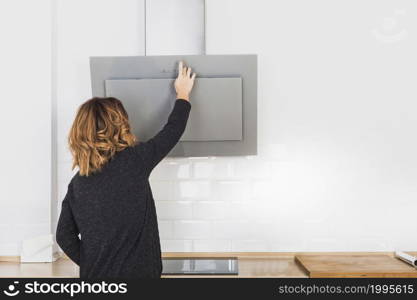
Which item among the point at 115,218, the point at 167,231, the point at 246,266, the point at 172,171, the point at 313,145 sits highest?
the point at 313,145

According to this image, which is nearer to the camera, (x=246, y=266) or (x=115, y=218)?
(x=115, y=218)

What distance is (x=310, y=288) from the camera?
1.59 m

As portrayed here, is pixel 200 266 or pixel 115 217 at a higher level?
pixel 115 217

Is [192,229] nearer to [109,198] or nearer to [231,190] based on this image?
[231,190]

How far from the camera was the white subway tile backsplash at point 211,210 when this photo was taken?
6.62 ft

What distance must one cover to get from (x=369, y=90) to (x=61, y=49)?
4.29 ft

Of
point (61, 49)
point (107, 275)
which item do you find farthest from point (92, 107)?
point (61, 49)

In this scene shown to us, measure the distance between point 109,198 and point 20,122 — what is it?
31.1 inches

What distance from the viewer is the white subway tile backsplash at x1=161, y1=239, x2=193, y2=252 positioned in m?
2.02

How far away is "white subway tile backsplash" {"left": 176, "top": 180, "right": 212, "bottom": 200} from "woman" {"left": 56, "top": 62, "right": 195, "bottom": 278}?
50cm

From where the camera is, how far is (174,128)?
63.9 inches

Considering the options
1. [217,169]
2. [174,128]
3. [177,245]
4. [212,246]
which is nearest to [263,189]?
[217,169]

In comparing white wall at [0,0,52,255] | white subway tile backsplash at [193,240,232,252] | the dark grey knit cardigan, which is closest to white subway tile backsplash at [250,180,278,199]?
white subway tile backsplash at [193,240,232,252]

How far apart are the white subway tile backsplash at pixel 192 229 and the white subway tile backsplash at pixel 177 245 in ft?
0.07
